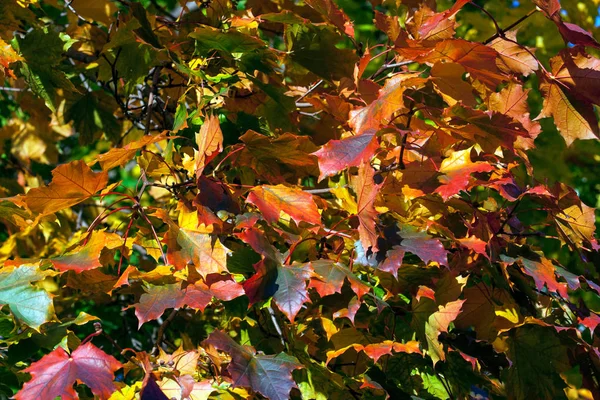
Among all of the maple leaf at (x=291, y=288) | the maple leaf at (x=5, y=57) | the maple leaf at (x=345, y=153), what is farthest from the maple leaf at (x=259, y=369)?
the maple leaf at (x=5, y=57)

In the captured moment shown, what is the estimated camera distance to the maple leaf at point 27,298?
1288mm

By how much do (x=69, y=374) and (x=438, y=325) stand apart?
66cm

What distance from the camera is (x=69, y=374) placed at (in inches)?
46.4

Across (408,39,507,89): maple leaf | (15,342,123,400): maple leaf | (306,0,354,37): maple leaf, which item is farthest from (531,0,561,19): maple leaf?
(15,342,123,400): maple leaf

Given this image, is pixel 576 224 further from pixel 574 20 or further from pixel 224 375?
pixel 574 20

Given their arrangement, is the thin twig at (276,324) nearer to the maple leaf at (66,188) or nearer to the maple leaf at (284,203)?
the maple leaf at (284,203)

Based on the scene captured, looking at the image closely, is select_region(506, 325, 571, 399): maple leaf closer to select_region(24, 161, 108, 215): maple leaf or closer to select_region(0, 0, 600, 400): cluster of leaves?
select_region(0, 0, 600, 400): cluster of leaves

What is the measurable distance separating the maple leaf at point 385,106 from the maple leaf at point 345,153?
4 cm

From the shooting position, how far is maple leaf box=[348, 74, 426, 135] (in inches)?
54.2

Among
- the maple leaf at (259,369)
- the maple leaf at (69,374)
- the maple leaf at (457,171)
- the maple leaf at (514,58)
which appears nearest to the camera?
the maple leaf at (69,374)

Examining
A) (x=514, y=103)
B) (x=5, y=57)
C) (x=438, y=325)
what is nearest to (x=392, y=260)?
(x=438, y=325)

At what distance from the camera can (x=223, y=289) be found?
4.43ft

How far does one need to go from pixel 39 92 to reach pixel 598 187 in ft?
10.5

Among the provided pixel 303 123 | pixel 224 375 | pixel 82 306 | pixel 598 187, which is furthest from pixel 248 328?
pixel 598 187
